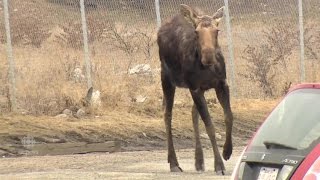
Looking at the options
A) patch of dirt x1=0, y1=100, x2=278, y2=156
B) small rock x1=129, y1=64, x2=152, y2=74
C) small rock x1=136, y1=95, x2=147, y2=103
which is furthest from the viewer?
small rock x1=129, y1=64, x2=152, y2=74

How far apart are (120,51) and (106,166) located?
7082 millimetres

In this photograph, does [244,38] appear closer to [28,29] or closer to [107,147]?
[28,29]

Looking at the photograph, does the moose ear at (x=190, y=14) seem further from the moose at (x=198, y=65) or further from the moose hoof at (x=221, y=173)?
the moose hoof at (x=221, y=173)

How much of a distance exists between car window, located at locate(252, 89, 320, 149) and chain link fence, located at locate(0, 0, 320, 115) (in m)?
12.7

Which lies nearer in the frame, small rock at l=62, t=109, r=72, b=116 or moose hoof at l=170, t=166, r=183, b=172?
moose hoof at l=170, t=166, r=183, b=172

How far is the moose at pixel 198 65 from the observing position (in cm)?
1283

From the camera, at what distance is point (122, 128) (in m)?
18.3

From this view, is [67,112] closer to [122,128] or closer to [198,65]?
[122,128]

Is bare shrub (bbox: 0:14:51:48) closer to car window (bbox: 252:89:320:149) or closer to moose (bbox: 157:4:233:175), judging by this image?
moose (bbox: 157:4:233:175)

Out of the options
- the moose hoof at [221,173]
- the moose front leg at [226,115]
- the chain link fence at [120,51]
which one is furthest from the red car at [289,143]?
the chain link fence at [120,51]

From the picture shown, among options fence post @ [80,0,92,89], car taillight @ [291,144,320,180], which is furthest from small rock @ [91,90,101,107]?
car taillight @ [291,144,320,180]

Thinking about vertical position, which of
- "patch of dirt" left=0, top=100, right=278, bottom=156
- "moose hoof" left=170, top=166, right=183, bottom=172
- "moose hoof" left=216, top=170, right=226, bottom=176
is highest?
"moose hoof" left=216, top=170, right=226, bottom=176

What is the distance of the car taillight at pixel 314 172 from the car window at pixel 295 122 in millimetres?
216

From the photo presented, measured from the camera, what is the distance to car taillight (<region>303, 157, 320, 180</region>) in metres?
6.21
